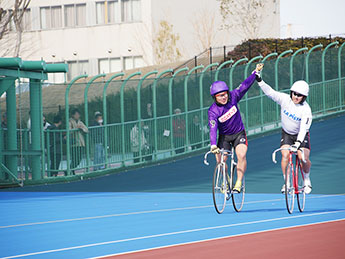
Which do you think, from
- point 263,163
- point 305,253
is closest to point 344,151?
point 263,163

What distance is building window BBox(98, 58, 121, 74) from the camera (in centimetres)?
4669

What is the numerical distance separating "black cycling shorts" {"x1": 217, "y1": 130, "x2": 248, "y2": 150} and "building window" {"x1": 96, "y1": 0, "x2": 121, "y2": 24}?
35.5m

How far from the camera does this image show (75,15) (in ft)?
158

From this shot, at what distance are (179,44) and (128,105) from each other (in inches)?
948

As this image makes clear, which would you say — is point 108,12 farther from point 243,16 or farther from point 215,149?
point 215,149

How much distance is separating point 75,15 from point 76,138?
28472mm

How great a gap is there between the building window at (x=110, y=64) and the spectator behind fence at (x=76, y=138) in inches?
1012

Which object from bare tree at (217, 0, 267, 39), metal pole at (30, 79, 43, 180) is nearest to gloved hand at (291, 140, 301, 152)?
metal pole at (30, 79, 43, 180)

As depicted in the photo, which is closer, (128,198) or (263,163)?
(128,198)

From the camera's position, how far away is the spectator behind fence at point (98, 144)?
843 inches

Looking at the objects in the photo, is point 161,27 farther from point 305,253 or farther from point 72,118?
point 305,253

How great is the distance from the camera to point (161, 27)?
1779 inches

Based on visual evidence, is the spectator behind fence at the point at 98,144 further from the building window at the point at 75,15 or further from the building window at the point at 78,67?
the building window at the point at 75,15

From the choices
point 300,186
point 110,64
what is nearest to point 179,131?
point 300,186
